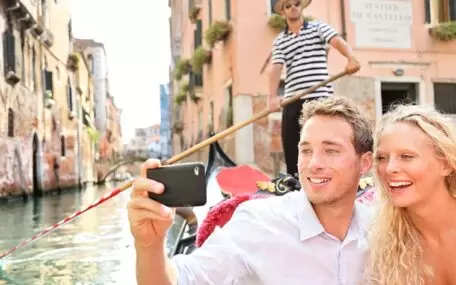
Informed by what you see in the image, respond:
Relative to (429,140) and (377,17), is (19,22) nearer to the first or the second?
(377,17)

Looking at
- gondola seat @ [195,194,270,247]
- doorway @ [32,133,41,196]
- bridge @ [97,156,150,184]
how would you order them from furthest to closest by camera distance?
1. bridge @ [97,156,150,184]
2. doorway @ [32,133,41,196]
3. gondola seat @ [195,194,270,247]

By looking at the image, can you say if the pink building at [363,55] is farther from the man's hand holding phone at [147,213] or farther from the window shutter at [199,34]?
the man's hand holding phone at [147,213]

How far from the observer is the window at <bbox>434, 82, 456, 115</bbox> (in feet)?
15.5

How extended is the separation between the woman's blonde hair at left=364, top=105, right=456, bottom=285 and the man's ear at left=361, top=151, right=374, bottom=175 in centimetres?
2

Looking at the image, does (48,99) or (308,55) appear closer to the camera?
(308,55)

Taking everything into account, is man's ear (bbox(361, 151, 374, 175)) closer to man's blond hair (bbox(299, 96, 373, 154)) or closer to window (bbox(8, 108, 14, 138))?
→ man's blond hair (bbox(299, 96, 373, 154))

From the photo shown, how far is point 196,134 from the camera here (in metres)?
7.80

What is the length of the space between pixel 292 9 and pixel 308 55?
0.15 meters

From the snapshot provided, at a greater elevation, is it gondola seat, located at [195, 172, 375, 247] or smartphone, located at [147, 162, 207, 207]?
smartphone, located at [147, 162, 207, 207]

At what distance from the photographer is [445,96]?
15.6 feet

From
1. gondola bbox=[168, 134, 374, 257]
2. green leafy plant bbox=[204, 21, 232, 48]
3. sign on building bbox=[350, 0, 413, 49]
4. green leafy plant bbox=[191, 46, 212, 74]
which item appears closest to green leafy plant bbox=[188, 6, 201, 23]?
green leafy plant bbox=[191, 46, 212, 74]

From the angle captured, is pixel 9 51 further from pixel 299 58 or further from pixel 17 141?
pixel 299 58

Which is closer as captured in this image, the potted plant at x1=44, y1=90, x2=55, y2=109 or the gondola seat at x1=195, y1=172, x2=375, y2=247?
the gondola seat at x1=195, y1=172, x2=375, y2=247

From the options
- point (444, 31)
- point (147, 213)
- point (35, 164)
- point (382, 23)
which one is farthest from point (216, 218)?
point (35, 164)
